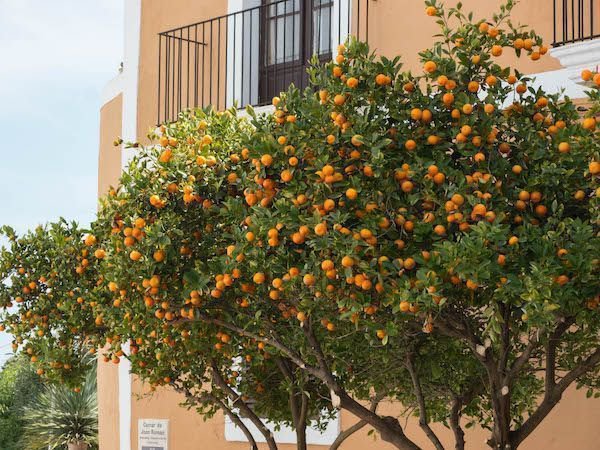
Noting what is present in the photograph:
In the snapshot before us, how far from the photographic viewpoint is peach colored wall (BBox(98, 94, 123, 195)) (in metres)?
17.0

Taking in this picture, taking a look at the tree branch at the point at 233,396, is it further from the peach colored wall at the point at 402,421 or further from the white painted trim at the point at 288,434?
the white painted trim at the point at 288,434

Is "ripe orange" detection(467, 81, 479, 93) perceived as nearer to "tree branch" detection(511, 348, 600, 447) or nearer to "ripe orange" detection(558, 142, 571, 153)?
"ripe orange" detection(558, 142, 571, 153)

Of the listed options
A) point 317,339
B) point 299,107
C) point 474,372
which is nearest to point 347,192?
point 299,107

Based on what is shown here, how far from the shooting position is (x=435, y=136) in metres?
7.13

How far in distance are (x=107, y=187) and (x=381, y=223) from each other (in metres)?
10.5

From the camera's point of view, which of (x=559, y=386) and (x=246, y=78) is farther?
(x=246, y=78)

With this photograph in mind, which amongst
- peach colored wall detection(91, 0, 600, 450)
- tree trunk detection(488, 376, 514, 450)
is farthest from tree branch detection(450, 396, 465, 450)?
peach colored wall detection(91, 0, 600, 450)

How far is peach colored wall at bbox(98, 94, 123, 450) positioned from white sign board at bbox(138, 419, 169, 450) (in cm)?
72

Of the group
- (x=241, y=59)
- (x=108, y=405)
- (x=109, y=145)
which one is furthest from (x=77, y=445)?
(x=241, y=59)

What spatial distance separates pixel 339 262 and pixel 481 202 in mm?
921

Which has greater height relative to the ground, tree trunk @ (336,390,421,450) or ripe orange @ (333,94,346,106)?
ripe orange @ (333,94,346,106)

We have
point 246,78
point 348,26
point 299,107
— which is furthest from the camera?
point 246,78

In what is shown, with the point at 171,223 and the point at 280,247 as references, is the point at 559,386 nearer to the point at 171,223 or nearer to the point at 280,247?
the point at 280,247

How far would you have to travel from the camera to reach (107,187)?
1688 centimetres
